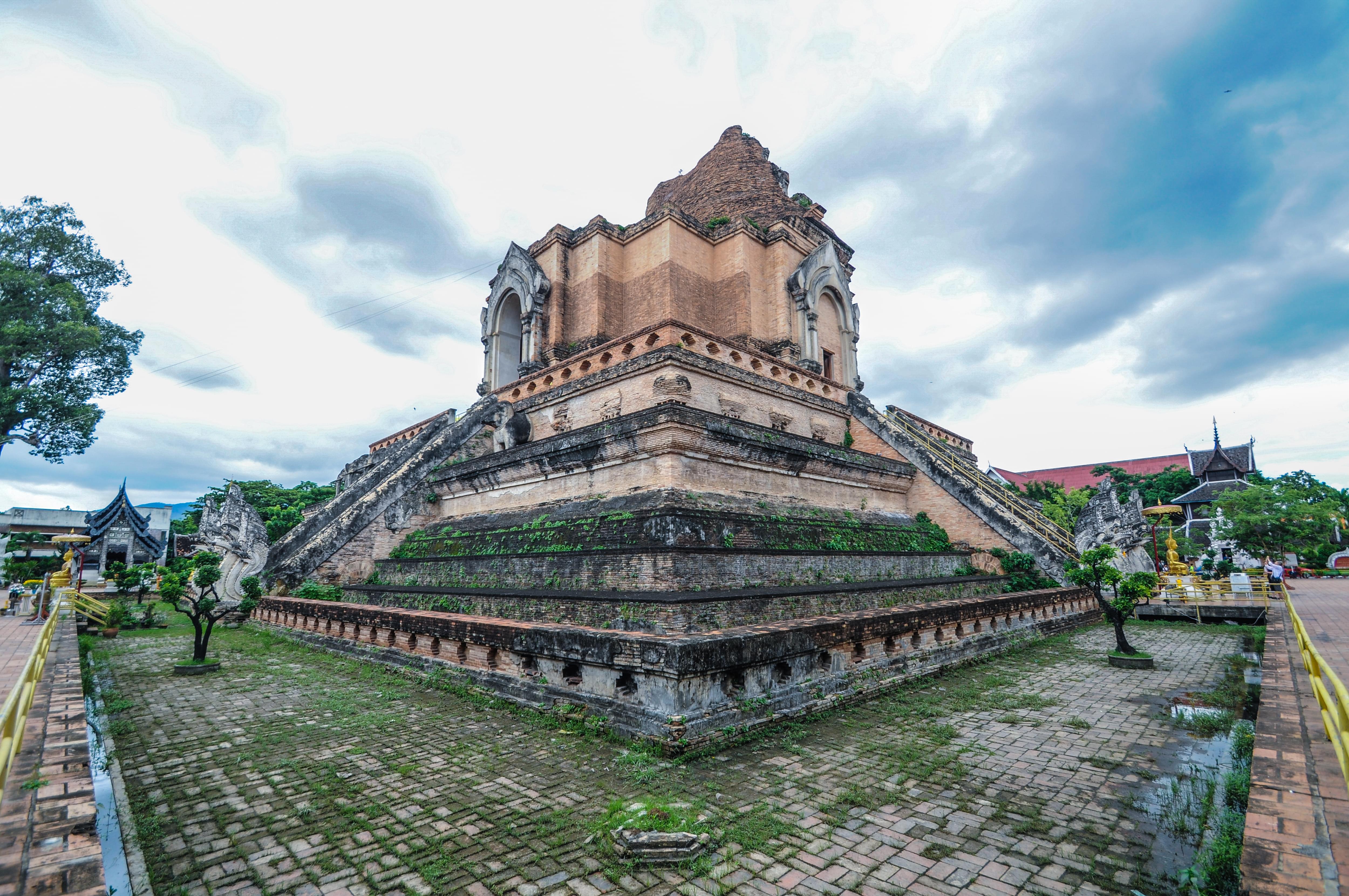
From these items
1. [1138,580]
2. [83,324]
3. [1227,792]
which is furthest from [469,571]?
[83,324]

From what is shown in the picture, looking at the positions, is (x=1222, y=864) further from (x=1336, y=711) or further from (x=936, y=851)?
(x=936, y=851)

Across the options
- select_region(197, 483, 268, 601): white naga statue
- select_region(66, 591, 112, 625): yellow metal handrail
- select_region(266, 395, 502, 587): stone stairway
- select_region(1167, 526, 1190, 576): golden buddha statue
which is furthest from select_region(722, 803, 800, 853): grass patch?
select_region(1167, 526, 1190, 576): golden buddha statue

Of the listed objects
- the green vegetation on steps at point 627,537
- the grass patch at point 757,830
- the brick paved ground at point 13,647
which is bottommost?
the grass patch at point 757,830

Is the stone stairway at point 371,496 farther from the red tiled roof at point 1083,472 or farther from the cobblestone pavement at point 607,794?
the red tiled roof at point 1083,472

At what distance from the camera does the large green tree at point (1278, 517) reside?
993 inches

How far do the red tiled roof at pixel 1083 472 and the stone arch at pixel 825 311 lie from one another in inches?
1519

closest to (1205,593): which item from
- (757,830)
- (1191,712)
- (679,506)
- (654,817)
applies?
(1191,712)

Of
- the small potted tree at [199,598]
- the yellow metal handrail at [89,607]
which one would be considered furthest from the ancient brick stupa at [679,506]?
the yellow metal handrail at [89,607]

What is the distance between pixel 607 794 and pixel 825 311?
574 inches

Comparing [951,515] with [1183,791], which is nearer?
[1183,791]

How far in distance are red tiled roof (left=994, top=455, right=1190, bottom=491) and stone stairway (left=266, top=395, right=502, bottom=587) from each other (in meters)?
46.4

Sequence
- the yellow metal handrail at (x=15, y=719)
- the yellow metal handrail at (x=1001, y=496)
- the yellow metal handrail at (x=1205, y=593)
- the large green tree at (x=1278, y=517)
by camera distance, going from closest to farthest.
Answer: the yellow metal handrail at (x=15, y=719) < the yellow metal handrail at (x=1001, y=496) < the yellow metal handrail at (x=1205, y=593) < the large green tree at (x=1278, y=517)

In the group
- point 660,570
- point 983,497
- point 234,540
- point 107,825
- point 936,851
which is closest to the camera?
point 936,851

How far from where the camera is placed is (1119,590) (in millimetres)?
10117
